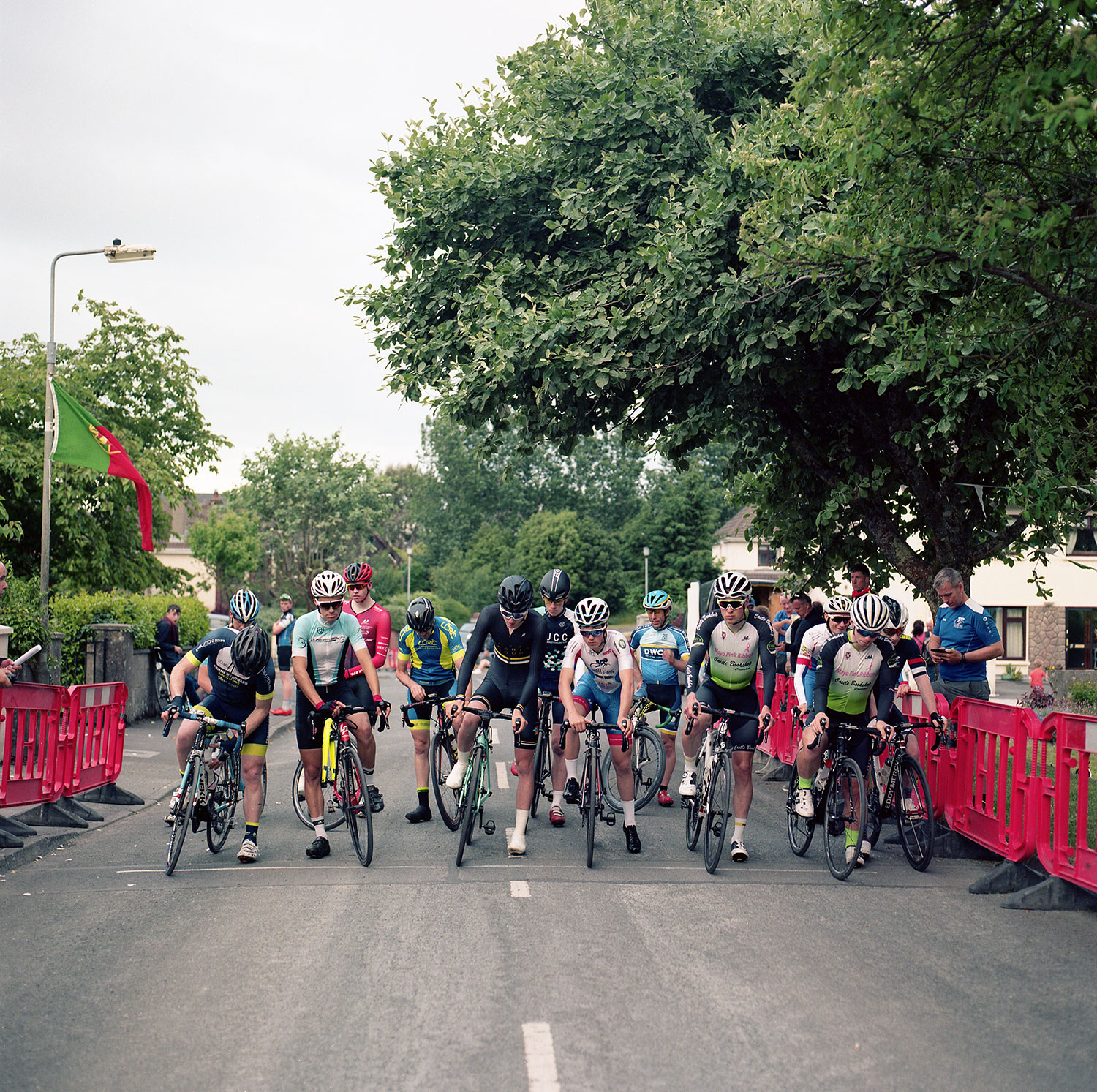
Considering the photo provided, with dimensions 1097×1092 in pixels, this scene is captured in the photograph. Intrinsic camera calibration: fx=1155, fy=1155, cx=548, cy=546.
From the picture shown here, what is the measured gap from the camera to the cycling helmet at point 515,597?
854cm

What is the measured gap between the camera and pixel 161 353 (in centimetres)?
3159

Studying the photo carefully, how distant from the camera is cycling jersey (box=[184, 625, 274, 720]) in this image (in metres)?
8.53

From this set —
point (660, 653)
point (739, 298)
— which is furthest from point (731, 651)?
point (739, 298)

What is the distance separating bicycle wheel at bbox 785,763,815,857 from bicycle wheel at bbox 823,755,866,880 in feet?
0.84

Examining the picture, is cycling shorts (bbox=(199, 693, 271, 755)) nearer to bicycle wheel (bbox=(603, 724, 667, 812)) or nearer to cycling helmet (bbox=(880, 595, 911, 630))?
bicycle wheel (bbox=(603, 724, 667, 812))

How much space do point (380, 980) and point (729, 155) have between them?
980 cm

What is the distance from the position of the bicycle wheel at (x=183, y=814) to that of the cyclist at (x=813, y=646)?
4472 mm

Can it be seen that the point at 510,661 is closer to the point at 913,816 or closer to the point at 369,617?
the point at 369,617

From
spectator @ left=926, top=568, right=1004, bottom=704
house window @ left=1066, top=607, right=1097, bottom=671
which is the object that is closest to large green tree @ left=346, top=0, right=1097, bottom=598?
spectator @ left=926, top=568, right=1004, bottom=704

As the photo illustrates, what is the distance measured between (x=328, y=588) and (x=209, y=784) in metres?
1.69

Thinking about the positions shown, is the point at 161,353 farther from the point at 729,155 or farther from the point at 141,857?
the point at 141,857

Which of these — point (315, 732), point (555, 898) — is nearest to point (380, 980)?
point (555, 898)

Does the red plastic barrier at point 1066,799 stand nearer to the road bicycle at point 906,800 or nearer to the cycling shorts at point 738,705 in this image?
the road bicycle at point 906,800

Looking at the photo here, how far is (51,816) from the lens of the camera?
32.5 feet
